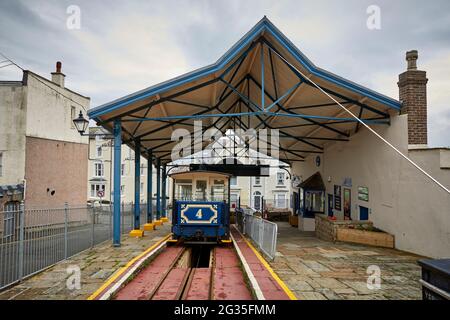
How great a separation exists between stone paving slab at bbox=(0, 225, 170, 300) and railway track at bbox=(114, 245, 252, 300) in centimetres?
62

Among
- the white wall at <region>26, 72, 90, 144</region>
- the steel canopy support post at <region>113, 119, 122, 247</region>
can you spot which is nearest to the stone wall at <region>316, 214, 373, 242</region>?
the steel canopy support post at <region>113, 119, 122, 247</region>

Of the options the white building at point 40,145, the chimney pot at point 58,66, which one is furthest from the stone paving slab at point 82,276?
the chimney pot at point 58,66

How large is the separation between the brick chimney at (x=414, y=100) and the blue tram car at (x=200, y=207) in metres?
6.54

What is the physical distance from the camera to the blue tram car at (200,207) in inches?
408

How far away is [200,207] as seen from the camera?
1044 centimetres

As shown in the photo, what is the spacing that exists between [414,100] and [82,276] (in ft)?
35.6

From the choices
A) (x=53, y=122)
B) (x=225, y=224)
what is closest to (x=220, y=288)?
(x=225, y=224)

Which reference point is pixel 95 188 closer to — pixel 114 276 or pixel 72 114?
pixel 72 114

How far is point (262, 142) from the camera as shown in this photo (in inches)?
819

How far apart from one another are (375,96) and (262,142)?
36.9ft

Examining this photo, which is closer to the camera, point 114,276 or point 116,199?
point 114,276

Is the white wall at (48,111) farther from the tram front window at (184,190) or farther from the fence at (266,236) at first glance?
the fence at (266,236)

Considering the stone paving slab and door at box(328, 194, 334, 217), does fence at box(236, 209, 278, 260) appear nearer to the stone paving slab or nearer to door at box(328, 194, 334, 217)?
the stone paving slab

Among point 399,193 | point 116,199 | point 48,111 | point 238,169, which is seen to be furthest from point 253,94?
point 48,111
